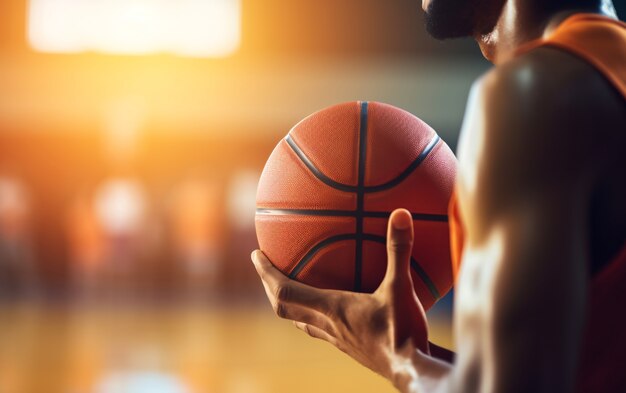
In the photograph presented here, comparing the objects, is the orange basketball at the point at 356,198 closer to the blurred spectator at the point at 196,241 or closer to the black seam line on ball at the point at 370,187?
the black seam line on ball at the point at 370,187

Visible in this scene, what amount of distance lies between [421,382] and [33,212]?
25.7 feet

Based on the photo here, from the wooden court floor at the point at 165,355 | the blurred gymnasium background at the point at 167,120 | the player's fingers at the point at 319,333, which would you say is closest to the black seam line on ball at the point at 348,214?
the player's fingers at the point at 319,333

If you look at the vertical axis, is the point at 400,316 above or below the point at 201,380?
above

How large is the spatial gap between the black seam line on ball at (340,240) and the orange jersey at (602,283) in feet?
1.16

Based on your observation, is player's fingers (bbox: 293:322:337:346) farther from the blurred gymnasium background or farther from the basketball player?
the blurred gymnasium background

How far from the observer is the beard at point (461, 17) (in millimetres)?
864

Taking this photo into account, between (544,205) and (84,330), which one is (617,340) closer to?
(544,205)

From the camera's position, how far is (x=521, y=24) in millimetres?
808

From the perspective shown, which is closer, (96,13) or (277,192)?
(277,192)

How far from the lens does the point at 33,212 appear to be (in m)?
7.95

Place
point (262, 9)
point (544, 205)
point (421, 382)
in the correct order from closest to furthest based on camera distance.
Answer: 1. point (544, 205)
2. point (421, 382)
3. point (262, 9)

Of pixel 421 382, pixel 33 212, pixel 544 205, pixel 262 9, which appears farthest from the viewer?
pixel 33 212

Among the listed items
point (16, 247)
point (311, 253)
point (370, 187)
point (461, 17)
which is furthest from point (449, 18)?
point (16, 247)

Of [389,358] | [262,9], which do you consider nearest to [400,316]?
[389,358]
